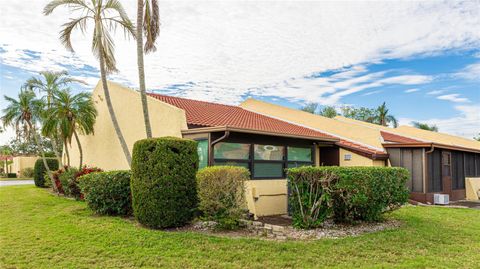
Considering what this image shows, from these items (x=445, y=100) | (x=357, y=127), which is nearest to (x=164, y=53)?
(x=357, y=127)

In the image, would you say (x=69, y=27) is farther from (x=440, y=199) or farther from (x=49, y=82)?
(x=440, y=199)

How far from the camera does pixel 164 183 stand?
8.13 m

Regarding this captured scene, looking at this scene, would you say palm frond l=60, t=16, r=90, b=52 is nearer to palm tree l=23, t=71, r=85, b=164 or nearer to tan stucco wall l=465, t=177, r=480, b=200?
palm tree l=23, t=71, r=85, b=164

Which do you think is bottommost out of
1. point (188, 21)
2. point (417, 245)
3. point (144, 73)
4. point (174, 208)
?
point (417, 245)

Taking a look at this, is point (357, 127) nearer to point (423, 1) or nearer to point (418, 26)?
point (418, 26)

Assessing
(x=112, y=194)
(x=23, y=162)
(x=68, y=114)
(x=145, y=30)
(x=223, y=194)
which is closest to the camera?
(x=223, y=194)

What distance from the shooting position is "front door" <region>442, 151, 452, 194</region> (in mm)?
15198

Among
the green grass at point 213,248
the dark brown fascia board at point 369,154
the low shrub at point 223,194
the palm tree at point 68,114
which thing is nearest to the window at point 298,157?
the dark brown fascia board at point 369,154

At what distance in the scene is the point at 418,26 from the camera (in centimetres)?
1293

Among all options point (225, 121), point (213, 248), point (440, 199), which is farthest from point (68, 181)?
point (440, 199)

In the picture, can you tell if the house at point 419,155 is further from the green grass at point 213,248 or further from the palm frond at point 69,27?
the palm frond at point 69,27

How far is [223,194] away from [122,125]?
846 centimetres

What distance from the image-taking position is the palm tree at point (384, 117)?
39594 mm

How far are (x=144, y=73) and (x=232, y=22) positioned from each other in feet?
11.6
